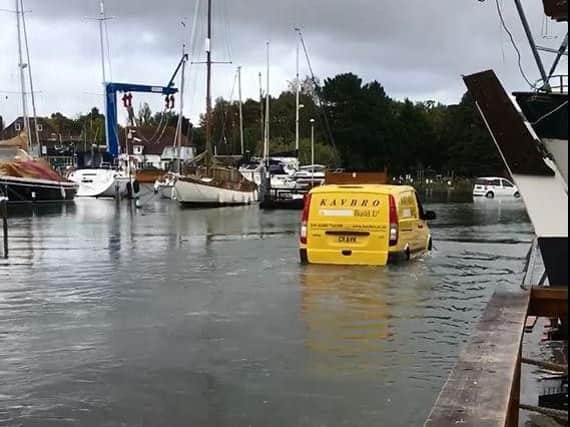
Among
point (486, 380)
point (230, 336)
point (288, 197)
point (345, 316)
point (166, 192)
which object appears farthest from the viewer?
point (166, 192)

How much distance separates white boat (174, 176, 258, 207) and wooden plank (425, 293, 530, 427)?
49691mm

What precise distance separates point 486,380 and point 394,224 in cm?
1270

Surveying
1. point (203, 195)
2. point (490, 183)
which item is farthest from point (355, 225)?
point (490, 183)

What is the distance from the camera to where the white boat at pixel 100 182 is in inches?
2662

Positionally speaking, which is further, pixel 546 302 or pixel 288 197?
pixel 288 197

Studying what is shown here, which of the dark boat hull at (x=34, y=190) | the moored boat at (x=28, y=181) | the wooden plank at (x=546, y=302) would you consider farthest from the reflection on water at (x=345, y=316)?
the moored boat at (x=28, y=181)

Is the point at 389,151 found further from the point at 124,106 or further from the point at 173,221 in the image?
the point at 173,221

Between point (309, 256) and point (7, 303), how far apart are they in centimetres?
613

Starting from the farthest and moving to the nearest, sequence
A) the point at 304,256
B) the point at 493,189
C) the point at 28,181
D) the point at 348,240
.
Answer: the point at 493,189
the point at 28,181
the point at 304,256
the point at 348,240

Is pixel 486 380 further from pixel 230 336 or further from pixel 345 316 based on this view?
pixel 345 316

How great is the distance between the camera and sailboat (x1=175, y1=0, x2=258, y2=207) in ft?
181

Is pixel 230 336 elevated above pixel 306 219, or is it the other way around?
pixel 306 219

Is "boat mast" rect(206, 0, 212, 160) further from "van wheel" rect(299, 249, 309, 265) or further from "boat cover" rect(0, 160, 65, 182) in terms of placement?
"van wheel" rect(299, 249, 309, 265)

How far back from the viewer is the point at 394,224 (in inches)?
653
